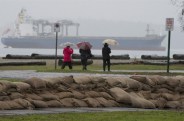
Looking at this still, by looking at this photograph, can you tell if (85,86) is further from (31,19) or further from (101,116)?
(31,19)

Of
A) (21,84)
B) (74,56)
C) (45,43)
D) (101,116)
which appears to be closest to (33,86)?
(21,84)

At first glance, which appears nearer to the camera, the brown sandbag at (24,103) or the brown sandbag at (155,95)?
the brown sandbag at (24,103)

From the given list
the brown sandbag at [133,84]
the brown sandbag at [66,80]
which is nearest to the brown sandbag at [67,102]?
the brown sandbag at [66,80]

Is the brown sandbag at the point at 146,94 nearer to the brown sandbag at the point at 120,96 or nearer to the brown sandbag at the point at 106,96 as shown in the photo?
the brown sandbag at the point at 120,96

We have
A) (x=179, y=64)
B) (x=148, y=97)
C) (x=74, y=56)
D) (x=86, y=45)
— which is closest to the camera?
(x=148, y=97)

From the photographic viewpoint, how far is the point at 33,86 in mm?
16391

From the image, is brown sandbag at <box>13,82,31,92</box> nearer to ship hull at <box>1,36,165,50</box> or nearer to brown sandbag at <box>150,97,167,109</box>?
brown sandbag at <box>150,97,167,109</box>

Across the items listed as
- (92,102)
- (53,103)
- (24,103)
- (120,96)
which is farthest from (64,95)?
(120,96)

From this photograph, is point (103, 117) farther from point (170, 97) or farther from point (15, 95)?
point (170, 97)

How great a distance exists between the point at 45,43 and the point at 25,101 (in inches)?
6787

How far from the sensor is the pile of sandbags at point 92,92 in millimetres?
15820

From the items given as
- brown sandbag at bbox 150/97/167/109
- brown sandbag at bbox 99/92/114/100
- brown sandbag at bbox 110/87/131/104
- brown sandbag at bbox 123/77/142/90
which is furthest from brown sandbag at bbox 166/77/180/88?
brown sandbag at bbox 99/92/114/100

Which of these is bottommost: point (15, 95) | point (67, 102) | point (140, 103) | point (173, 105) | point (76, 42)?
point (76, 42)

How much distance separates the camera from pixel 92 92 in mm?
17594
